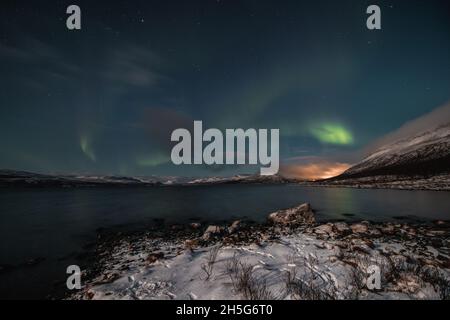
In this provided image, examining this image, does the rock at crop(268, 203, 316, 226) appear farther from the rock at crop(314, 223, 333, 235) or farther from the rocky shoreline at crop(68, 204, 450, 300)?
the rocky shoreline at crop(68, 204, 450, 300)

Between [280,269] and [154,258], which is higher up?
[280,269]

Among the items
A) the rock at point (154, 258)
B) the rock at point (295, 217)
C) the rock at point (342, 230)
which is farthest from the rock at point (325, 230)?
the rock at point (154, 258)

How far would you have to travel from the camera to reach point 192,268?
8.51m

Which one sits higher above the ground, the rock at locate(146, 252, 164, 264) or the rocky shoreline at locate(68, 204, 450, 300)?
the rocky shoreline at locate(68, 204, 450, 300)

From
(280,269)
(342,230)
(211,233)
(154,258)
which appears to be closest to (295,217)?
(342,230)

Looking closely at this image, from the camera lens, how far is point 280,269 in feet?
26.9

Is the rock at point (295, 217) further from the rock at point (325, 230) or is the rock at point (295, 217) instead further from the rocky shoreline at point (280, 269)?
the rocky shoreline at point (280, 269)

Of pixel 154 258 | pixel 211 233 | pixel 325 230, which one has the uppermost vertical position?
pixel 325 230

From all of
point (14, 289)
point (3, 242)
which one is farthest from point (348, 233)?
point (3, 242)

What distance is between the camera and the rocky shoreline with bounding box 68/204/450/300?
6434 mm

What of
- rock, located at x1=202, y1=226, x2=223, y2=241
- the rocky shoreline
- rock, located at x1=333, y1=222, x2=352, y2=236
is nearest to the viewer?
the rocky shoreline

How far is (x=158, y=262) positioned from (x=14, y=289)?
6.42 meters

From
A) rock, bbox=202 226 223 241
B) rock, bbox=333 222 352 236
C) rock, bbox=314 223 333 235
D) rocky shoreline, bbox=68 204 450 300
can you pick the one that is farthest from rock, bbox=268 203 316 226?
rock, bbox=202 226 223 241

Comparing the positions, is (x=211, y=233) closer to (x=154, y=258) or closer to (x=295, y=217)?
(x=154, y=258)
